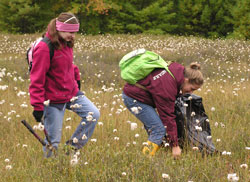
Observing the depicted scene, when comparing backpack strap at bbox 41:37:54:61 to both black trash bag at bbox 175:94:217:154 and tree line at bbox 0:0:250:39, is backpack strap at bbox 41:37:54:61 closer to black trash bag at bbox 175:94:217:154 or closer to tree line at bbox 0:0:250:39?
black trash bag at bbox 175:94:217:154

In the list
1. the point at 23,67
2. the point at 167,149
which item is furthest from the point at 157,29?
the point at 167,149

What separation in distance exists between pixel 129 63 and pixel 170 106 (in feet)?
2.41

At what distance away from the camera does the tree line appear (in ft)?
88.3

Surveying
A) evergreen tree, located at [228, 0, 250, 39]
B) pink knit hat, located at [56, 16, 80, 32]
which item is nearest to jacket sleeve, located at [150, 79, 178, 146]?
pink knit hat, located at [56, 16, 80, 32]

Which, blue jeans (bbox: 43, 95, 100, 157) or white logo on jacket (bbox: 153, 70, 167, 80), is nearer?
white logo on jacket (bbox: 153, 70, 167, 80)

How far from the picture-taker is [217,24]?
31.3m

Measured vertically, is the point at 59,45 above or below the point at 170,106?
above

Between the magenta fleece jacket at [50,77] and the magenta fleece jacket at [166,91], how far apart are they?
2.91 feet

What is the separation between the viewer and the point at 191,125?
13.6 ft

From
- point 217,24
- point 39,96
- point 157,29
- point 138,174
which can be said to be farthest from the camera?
point 217,24

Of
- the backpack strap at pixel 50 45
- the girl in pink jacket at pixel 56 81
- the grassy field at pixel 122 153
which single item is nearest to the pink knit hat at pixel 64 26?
the girl in pink jacket at pixel 56 81

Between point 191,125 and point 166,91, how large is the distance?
2.75ft

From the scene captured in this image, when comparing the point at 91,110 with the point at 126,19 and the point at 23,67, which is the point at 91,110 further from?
the point at 126,19

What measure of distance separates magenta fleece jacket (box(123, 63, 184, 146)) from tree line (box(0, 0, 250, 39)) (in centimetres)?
2356
